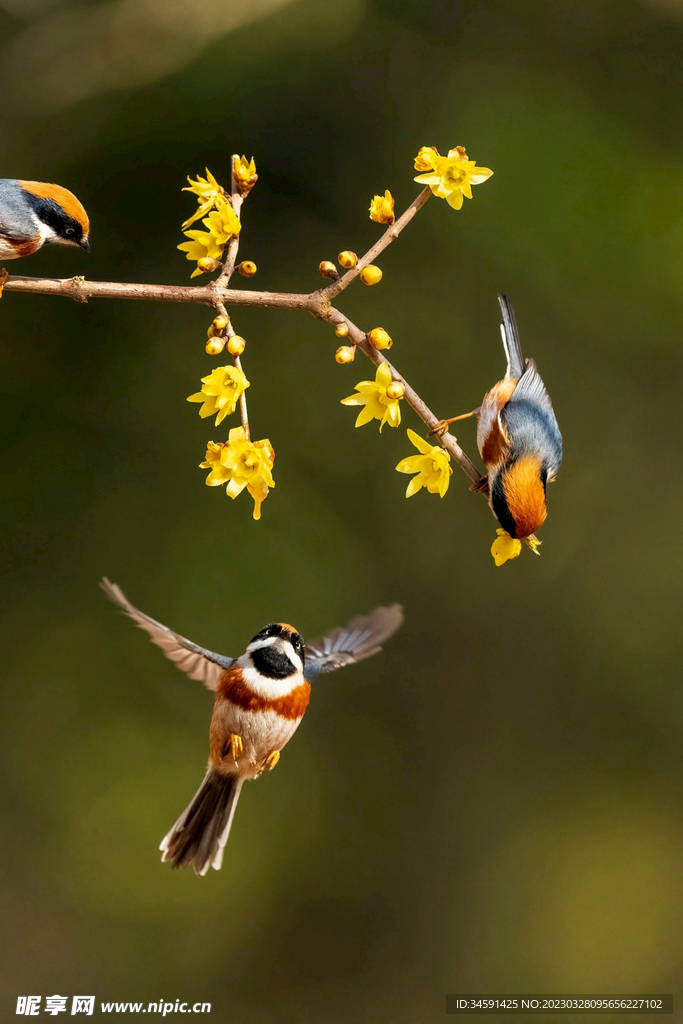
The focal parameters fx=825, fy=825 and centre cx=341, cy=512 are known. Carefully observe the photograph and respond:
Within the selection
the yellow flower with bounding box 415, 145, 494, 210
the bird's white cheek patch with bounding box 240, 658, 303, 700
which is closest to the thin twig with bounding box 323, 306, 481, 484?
the yellow flower with bounding box 415, 145, 494, 210

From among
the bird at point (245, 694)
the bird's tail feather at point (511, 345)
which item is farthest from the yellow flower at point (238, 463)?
the bird's tail feather at point (511, 345)

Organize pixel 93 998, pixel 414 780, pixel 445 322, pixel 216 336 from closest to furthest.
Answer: pixel 216 336, pixel 93 998, pixel 445 322, pixel 414 780

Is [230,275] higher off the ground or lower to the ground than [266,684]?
higher

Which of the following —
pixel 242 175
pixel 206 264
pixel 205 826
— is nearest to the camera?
pixel 206 264

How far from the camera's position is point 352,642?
2781 millimetres

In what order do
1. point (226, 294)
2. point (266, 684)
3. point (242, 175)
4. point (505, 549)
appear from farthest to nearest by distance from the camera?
Result: point (266, 684) < point (505, 549) < point (242, 175) < point (226, 294)

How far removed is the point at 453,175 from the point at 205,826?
6.91ft

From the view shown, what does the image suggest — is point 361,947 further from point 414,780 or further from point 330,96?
point 330,96

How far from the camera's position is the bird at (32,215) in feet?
7.52

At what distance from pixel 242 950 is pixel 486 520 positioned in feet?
10.4

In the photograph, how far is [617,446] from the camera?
5449 mm

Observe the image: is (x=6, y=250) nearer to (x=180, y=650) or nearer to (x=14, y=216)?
(x=14, y=216)

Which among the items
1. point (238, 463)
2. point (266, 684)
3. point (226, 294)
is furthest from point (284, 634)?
point (226, 294)

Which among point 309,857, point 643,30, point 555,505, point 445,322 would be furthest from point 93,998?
point 643,30
